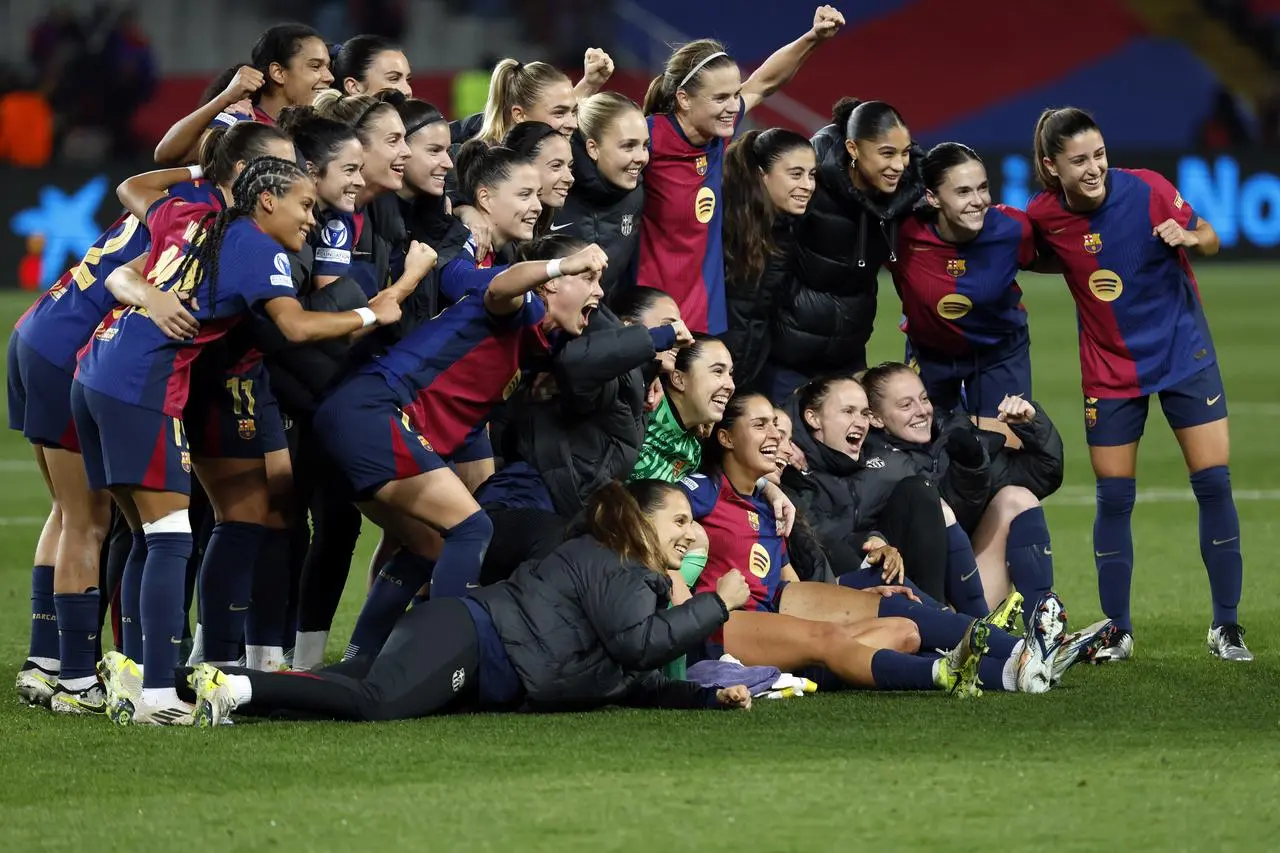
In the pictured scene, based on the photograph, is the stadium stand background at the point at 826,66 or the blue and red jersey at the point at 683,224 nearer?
the blue and red jersey at the point at 683,224

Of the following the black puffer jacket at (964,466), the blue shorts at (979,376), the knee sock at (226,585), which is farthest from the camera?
the blue shorts at (979,376)

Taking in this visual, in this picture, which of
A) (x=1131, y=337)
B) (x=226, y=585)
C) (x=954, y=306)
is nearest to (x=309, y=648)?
(x=226, y=585)

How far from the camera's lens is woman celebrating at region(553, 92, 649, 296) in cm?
678

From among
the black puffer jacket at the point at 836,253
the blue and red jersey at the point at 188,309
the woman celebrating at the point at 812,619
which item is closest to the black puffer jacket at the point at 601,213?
the black puffer jacket at the point at 836,253

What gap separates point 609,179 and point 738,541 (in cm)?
142

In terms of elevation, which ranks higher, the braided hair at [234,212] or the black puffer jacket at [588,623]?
the braided hair at [234,212]

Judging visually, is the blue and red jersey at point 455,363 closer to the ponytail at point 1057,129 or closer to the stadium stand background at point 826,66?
the ponytail at point 1057,129

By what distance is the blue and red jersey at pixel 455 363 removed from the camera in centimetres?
589

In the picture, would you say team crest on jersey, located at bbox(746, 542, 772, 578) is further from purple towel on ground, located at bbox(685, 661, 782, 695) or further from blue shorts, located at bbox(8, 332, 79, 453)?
blue shorts, located at bbox(8, 332, 79, 453)

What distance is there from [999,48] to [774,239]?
24.3m

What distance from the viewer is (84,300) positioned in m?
5.94

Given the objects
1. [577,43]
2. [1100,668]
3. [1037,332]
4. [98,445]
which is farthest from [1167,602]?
[577,43]

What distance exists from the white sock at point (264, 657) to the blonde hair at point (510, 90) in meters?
1.88

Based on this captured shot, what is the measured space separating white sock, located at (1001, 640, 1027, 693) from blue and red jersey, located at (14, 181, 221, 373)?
2.70 meters
